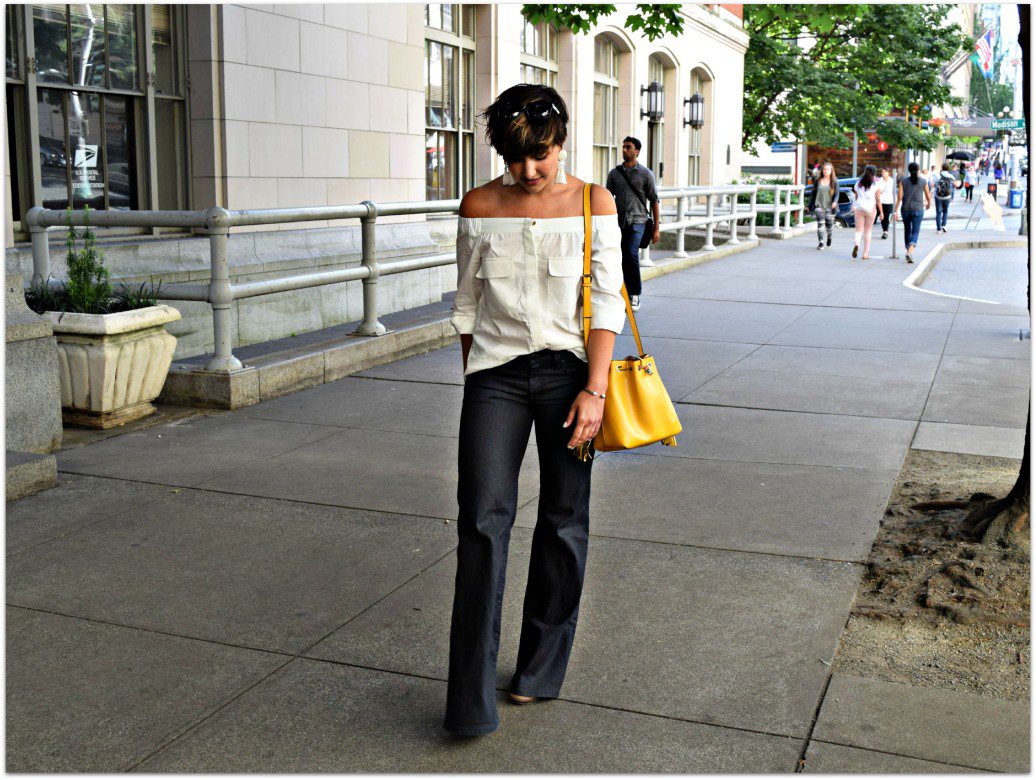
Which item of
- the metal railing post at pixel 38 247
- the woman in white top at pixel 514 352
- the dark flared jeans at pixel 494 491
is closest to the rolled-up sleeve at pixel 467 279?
the woman in white top at pixel 514 352

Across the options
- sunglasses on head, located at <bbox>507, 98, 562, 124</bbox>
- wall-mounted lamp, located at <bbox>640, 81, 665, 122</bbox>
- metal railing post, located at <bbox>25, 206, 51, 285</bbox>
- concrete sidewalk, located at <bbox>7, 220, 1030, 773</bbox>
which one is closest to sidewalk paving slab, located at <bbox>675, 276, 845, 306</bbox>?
concrete sidewalk, located at <bbox>7, 220, 1030, 773</bbox>

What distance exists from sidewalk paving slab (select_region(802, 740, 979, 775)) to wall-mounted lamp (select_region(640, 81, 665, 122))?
20.6 meters

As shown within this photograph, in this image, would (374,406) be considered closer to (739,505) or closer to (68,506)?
(68,506)

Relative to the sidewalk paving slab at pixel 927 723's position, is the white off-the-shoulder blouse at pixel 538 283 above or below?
above

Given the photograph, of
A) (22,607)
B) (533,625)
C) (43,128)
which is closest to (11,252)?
(43,128)

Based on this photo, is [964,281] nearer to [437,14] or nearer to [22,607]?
[437,14]

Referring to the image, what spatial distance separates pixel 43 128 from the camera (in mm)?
8695

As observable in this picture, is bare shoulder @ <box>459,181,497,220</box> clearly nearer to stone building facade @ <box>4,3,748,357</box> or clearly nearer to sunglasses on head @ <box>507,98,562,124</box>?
sunglasses on head @ <box>507,98,562,124</box>

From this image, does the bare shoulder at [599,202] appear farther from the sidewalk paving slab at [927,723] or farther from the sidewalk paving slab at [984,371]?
the sidewalk paving slab at [984,371]

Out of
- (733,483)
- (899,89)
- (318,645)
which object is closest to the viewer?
(318,645)

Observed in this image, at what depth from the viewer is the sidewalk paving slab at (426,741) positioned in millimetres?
3283

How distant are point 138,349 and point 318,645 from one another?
3.76 meters

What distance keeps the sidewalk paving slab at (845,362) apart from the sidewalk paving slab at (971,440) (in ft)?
5.77

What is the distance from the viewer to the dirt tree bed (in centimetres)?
394
